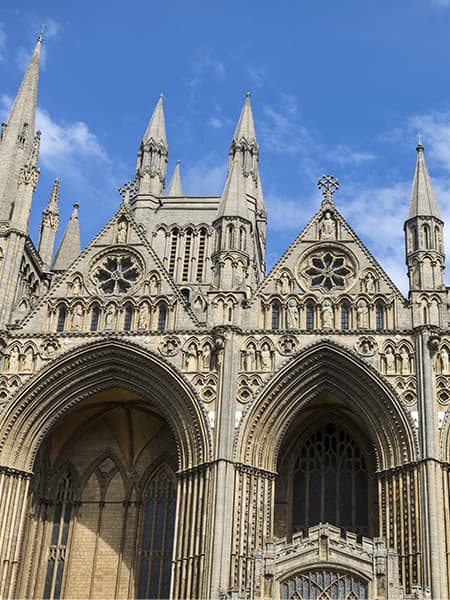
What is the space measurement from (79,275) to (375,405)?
11.1 m

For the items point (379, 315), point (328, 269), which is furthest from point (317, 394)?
point (328, 269)

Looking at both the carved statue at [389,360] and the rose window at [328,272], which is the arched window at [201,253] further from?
the carved statue at [389,360]

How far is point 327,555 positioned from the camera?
75.8 ft

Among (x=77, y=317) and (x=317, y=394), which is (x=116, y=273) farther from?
(x=317, y=394)

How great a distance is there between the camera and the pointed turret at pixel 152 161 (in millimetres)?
43438

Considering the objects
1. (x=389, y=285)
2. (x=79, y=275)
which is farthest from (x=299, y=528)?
(x=79, y=275)

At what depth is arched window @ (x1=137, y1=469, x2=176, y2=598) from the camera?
28.6 metres

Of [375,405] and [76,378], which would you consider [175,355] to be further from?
[375,405]

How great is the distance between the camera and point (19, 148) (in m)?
33.6

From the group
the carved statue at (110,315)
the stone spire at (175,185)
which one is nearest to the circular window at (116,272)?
the carved statue at (110,315)

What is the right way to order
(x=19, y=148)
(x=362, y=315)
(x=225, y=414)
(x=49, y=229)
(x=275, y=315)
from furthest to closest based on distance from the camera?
(x=49, y=229) < (x=19, y=148) < (x=275, y=315) < (x=362, y=315) < (x=225, y=414)

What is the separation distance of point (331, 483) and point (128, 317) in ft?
28.3

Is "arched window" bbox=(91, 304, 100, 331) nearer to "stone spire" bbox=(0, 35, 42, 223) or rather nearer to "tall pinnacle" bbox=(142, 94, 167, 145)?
"stone spire" bbox=(0, 35, 42, 223)

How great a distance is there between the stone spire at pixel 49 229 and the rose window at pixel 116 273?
15.1ft
